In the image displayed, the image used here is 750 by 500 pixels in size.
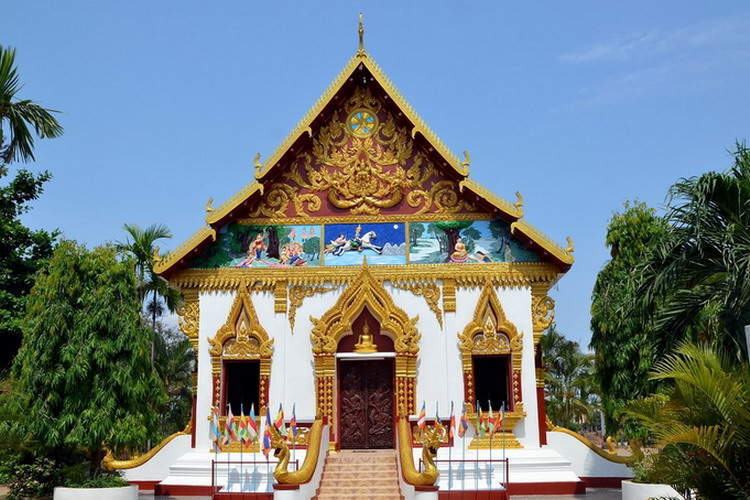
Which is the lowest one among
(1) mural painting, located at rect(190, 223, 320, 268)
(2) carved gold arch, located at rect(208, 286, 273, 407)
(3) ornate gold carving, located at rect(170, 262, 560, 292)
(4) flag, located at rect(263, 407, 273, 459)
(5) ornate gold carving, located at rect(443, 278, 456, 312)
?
(4) flag, located at rect(263, 407, 273, 459)

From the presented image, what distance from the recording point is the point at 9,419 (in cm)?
1379

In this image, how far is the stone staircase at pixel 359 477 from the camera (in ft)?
41.2

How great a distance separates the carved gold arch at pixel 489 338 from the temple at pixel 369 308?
29mm

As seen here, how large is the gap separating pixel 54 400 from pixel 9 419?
0.89 meters

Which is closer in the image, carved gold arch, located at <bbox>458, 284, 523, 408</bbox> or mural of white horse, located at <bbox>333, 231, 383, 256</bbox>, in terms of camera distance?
carved gold arch, located at <bbox>458, 284, 523, 408</bbox>

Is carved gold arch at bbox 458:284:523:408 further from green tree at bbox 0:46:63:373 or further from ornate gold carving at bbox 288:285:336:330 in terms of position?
green tree at bbox 0:46:63:373

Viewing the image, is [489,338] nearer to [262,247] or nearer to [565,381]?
[262,247]

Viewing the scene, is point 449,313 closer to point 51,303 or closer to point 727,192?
point 727,192

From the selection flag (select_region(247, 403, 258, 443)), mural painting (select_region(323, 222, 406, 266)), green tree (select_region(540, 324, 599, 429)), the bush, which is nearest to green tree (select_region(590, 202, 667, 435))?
mural painting (select_region(323, 222, 406, 266))

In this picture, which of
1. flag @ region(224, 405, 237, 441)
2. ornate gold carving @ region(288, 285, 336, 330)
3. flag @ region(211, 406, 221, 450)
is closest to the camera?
flag @ region(224, 405, 237, 441)

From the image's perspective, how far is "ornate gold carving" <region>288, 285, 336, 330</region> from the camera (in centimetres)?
1555

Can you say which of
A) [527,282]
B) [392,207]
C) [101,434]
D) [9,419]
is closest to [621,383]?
[527,282]

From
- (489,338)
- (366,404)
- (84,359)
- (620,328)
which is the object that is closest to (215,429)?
(84,359)

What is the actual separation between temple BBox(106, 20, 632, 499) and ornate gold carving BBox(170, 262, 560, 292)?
3 centimetres
